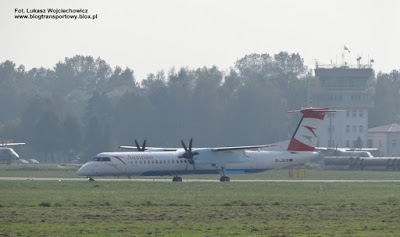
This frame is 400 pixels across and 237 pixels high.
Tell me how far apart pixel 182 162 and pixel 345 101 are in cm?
9281

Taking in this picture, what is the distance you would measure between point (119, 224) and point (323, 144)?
5181 inches

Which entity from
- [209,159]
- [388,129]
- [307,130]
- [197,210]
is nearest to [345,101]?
[388,129]

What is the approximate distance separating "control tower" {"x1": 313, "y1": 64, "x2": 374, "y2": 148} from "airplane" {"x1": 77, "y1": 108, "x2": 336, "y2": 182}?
273 ft

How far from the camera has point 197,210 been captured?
138 ft

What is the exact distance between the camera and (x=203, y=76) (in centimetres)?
15775

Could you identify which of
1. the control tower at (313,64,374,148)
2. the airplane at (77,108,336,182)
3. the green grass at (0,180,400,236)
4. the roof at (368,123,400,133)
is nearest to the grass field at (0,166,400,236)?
the green grass at (0,180,400,236)

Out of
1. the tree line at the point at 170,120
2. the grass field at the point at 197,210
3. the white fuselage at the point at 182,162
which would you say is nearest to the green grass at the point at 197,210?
the grass field at the point at 197,210

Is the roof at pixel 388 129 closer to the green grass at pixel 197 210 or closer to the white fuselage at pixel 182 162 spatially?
the white fuselage at pixel 182 162

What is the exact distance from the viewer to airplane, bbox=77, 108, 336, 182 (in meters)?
70.8

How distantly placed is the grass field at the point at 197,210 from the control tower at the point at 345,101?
99.5 metres

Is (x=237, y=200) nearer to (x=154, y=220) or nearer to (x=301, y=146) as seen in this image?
(x=154, y=220)

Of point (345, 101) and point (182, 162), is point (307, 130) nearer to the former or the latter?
point (182, 162)

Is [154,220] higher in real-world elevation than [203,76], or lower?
lower

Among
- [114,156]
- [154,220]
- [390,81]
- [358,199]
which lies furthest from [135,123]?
[154,220]
